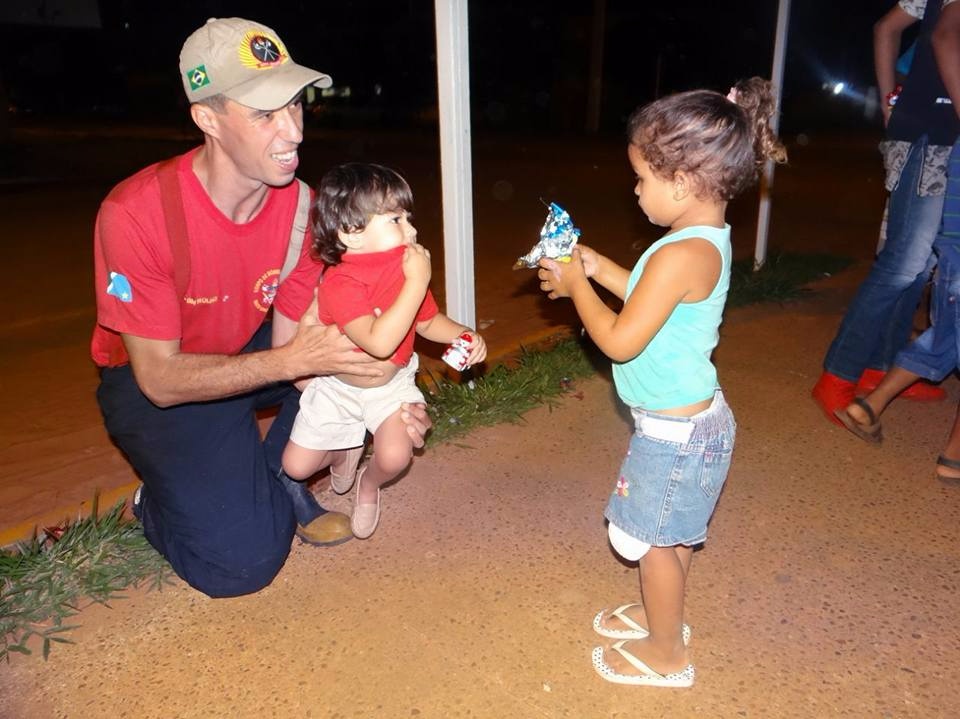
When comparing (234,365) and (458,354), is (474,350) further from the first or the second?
(234,365)

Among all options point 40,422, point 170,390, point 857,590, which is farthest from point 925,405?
point 40,422

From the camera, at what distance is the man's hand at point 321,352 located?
2504mm

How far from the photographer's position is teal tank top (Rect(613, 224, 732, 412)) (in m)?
2.11

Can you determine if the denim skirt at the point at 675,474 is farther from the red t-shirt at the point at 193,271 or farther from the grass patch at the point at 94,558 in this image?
the grass patch at the point at 94,558

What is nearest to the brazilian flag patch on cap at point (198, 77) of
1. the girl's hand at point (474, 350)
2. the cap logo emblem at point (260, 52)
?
the cap logo emblem at point (260, 52)

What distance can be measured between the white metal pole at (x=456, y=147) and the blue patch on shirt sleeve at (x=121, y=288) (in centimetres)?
162

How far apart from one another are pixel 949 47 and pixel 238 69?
2800 mm

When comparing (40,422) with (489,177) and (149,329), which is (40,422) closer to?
(149,329)

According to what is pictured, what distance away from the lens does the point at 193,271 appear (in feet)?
8.75

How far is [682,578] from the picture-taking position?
7.52ft

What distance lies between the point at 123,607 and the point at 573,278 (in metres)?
1.88

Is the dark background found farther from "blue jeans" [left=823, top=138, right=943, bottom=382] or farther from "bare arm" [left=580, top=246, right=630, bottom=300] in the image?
"bare arm" [left=580, top=246, right=630, bottom=300]

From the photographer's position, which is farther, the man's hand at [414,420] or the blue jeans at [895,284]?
the blue jeans at [895,284]

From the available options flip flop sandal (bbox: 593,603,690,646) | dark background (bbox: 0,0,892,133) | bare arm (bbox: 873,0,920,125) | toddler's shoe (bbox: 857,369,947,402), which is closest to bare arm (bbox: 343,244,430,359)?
flip flop sandal (bbox: 593,603,690,646)
